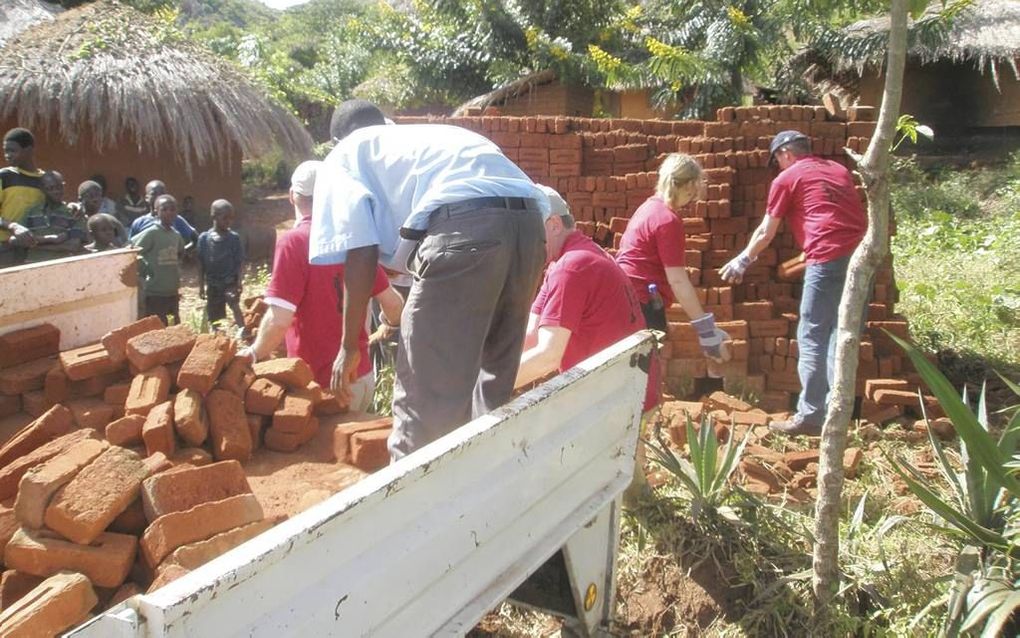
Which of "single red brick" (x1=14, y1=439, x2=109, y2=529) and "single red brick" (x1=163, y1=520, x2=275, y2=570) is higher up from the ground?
"single red brick" (x1=14, y1=439, x2=109, y2=529)

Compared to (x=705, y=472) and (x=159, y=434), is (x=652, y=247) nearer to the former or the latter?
(x=705, y=472)

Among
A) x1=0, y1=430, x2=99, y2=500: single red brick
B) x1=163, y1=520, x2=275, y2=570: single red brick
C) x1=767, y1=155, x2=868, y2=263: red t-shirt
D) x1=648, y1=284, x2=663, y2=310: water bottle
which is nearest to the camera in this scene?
x1=163, y1=520, x2=275, y2=570: single red brick

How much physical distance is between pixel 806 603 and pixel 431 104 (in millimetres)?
15966

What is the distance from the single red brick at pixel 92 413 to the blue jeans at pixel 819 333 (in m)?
3.91

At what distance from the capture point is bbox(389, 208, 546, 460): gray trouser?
272cm

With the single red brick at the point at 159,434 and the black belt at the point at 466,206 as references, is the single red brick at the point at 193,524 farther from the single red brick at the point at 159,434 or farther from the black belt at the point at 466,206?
the black belt at the point at 466,206

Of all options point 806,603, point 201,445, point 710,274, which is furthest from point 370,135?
point 710,274

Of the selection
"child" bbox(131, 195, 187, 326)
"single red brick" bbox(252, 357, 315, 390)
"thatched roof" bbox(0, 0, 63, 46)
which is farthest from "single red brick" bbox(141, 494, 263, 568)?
"thatched roof" bbox(0, 0, 63, 46)

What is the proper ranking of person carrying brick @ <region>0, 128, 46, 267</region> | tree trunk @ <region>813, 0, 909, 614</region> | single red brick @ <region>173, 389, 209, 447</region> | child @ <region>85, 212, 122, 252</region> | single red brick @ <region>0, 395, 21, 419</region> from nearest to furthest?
tree trunk @ <region>813, 0, 909, 614</region>
single red brick @ <region>173, 389, 209, 447</region>
single red brick @ <region>0, 395, 21, 419</region>
person carrying brick @ <region>0, 128, 46, 267</region>
child @ <region>85, 212, 122, 252</region>

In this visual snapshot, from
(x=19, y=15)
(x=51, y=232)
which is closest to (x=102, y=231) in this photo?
(x=51, y=232)

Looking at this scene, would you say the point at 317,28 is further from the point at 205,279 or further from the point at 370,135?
the point at 370,135

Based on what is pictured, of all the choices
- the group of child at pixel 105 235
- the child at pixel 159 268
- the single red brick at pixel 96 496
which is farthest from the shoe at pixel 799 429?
the child at pixel 159 268

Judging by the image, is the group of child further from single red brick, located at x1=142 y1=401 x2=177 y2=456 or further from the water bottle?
the water bottle

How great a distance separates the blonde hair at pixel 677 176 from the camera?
456cm
